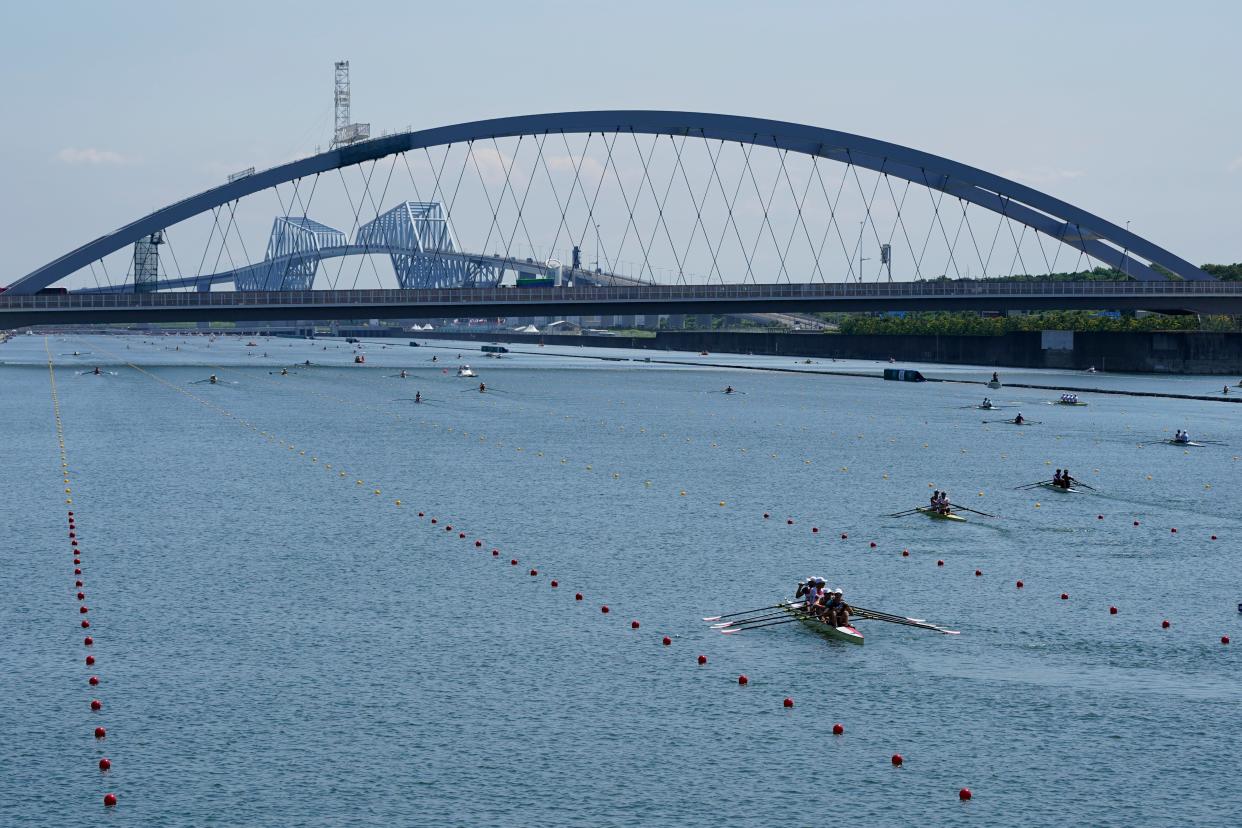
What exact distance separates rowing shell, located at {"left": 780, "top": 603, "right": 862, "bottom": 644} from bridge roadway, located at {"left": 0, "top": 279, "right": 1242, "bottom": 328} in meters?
125

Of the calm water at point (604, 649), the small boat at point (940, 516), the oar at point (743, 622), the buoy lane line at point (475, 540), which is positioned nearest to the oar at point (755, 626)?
the oar at point (743, 622)

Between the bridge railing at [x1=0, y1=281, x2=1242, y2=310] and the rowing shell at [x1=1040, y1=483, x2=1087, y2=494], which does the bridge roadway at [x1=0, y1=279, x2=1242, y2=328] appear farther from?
the rowing shell at [x1=1040, y1=483, x2=1087, y2=494]

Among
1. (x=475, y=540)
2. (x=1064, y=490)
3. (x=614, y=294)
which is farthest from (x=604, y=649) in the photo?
(x=614, y=294)

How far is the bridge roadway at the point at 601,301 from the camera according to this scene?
155250mm

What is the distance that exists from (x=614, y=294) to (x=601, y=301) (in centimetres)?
345

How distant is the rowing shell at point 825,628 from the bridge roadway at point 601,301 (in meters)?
125

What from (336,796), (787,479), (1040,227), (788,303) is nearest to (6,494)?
(787,479)

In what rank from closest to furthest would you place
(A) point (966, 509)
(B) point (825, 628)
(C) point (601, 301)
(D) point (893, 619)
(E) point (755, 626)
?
(B) point (825, 628)
(E) point (755, 626)
(D) point (893, 619)
(A) point (966, 509)
(C) point (601, 301)

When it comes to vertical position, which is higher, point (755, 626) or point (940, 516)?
point (940, 516)

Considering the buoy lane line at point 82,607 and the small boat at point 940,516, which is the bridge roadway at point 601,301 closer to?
the buoy lane line at point 82,607

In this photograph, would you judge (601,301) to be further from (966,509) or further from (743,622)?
(743,622)

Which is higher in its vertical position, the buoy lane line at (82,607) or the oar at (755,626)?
the oar at (755,626)

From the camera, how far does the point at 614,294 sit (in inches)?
6344

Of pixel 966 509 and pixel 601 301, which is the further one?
pixel 601 301
